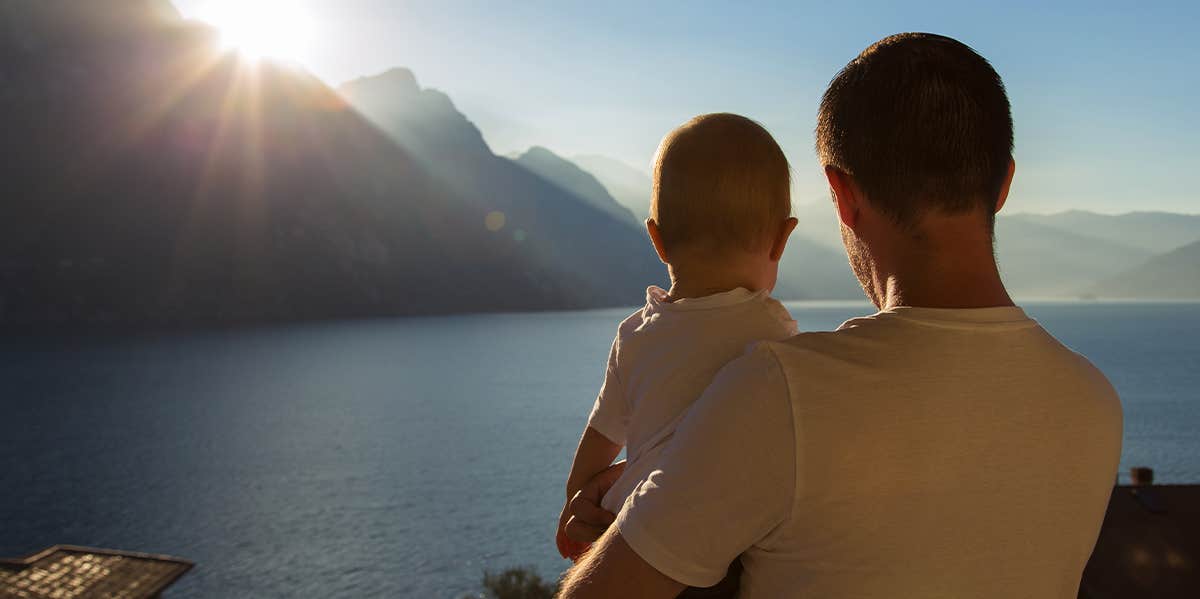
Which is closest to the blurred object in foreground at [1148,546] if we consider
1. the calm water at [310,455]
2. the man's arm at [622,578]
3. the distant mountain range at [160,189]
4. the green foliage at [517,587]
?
the man's arm at [622,578]

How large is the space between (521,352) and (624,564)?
187m

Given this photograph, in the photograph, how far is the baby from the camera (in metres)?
1.90

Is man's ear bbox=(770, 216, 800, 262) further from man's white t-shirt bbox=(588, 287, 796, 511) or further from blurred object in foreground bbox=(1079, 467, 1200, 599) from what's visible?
blurred object in foreground bbox=(1079, 467, 1200, 599)

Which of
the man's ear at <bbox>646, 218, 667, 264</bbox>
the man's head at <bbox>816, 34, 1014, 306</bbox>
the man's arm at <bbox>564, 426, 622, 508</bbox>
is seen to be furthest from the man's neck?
the man's arm at <bbox>564, 426, 622, 508</bbox>

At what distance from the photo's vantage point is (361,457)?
94.9m

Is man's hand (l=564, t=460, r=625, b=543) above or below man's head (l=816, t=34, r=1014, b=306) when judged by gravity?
below

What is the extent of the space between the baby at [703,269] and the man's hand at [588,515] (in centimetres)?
3

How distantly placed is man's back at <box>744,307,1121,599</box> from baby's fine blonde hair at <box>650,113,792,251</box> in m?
0.75

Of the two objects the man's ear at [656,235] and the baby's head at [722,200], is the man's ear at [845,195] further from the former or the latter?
the man's ear at [656,235]

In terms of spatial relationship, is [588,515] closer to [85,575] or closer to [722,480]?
[722,480]

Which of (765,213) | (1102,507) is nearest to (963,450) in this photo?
(1102,507)

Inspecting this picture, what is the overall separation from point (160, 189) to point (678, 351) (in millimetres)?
188577

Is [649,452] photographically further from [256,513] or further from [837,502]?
[256,513]

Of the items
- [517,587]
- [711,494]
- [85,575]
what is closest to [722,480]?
[711,494]
